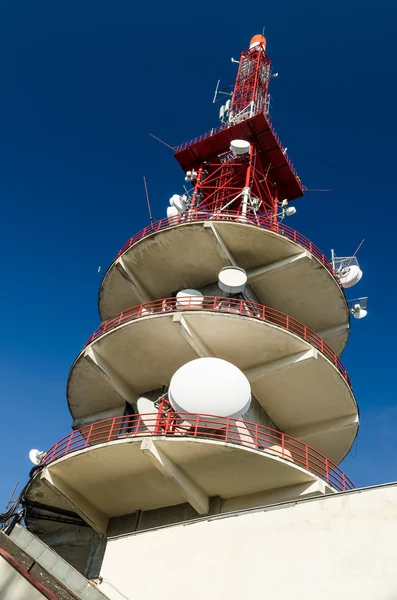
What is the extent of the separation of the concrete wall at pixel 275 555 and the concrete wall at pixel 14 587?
11.2ft

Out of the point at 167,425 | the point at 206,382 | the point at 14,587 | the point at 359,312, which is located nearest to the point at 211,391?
the point at 206,382

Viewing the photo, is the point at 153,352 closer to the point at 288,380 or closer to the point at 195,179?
the point at 288,380

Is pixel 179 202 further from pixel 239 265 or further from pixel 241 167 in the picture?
pixel 239 265

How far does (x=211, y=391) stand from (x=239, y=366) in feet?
9.66

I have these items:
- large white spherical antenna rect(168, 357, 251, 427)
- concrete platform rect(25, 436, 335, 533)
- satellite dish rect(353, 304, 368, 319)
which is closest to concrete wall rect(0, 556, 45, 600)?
concrete platform rect(25, 436, 335, 533)

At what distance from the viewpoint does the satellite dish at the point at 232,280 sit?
17016 millimetres

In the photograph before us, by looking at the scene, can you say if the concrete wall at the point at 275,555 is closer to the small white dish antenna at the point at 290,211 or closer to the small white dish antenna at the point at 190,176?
the small white dish antenna at the point at 290,211

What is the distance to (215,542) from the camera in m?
11.1

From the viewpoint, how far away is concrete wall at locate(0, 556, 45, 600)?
27.5 feet

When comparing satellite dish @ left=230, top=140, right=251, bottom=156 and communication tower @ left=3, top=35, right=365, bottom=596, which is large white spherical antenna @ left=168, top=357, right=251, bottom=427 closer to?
communication tower @ left=3, top=35, right=365, bottom=596

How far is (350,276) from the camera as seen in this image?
20234 mm

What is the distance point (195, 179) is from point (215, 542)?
17.3m

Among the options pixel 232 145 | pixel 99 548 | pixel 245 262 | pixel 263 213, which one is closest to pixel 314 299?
pixel 245 262

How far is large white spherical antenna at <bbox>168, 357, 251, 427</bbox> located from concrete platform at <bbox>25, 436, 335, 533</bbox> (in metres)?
1.00
